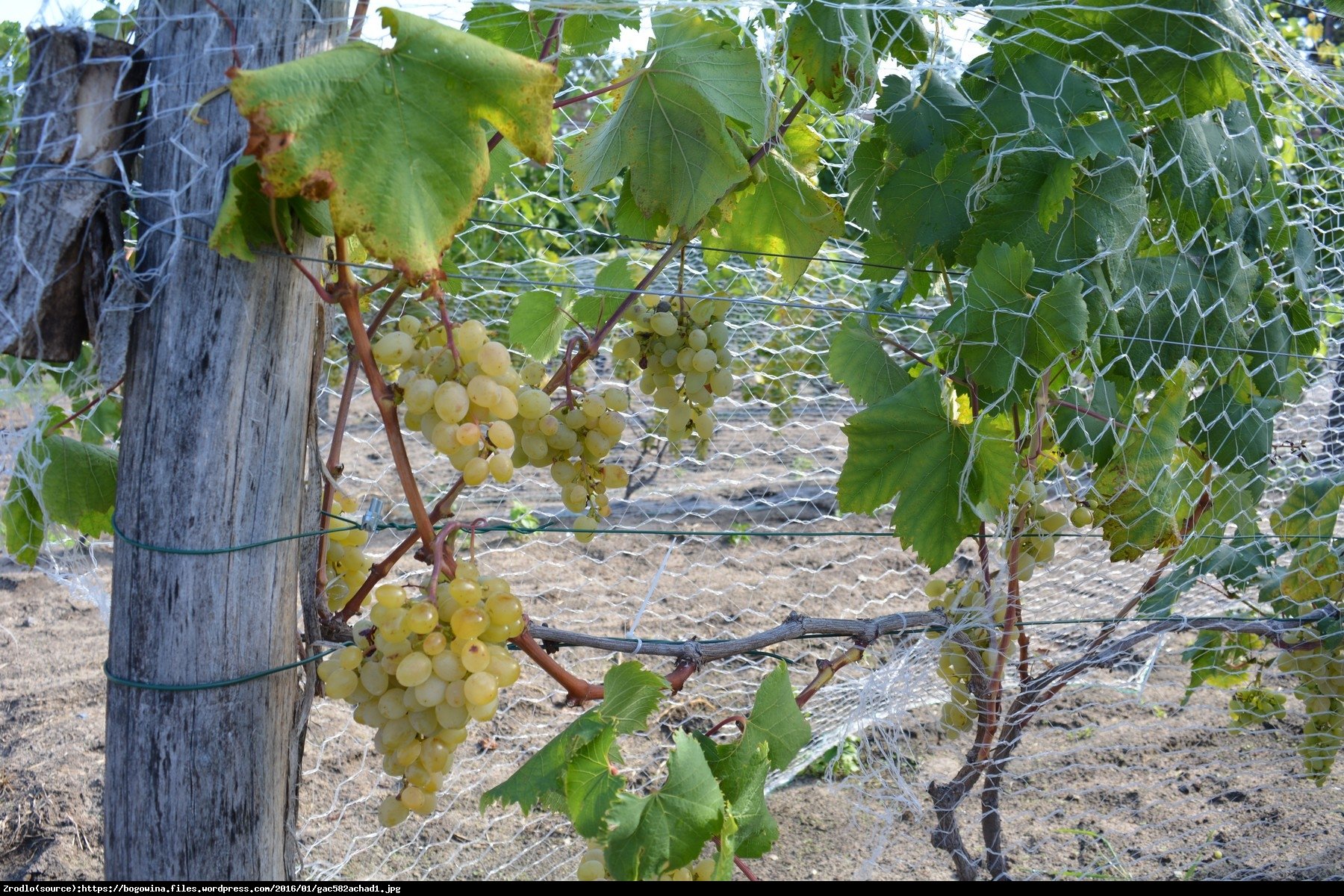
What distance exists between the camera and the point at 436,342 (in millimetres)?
1239

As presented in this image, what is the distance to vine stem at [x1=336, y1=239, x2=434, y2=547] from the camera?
3.37ft

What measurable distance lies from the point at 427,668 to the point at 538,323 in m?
0.75

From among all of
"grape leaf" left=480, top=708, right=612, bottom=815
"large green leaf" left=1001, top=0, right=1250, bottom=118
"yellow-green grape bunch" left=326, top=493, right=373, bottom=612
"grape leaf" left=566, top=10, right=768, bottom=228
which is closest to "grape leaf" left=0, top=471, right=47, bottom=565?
"yellow-green grape bunch" left=326, top=493, right=373, bottom=612

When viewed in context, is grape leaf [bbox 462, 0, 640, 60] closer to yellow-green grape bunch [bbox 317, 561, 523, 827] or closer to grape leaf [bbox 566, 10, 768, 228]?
grape leaf [bbox 566, 10, 768, 228]

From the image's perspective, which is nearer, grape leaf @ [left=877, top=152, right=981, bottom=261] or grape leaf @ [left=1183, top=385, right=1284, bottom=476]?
grape leaf @ [left=877, top=152, right=981, bottom=261]

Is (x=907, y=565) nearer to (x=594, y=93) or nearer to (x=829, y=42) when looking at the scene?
(x=829, y=42)

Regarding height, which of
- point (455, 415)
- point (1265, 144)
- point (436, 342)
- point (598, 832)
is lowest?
point (598, 832)

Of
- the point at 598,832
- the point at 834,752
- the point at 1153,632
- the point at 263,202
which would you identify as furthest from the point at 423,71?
the point at 834,752

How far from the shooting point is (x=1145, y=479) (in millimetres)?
1510

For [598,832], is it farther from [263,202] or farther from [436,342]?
[263,202]

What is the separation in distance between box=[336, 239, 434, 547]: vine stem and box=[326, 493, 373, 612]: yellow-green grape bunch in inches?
10.9

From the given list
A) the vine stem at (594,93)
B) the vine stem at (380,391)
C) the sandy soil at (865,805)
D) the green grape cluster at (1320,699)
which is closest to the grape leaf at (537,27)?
the vine stem at (594,93)

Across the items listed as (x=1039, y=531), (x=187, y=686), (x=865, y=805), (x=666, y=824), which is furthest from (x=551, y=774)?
(x=865, y=805)

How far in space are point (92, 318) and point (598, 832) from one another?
2.63 feet
